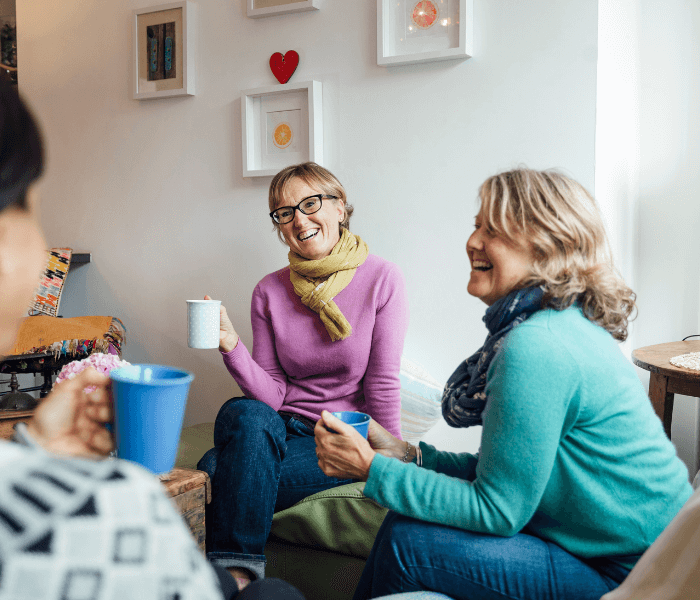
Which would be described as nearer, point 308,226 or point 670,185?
point 308,226

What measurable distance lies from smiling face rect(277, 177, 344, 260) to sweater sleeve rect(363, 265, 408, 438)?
8.4 inches

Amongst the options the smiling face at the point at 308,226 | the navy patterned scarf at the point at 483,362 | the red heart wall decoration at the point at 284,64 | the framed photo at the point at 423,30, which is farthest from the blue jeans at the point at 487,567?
the red heart wall decoration at the point at 284,64

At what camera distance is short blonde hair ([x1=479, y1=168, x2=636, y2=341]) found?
40.9 inches

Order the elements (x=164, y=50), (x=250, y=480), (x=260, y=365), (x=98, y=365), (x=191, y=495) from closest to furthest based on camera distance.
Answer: (x=191, y=495) → (x=98, y=365) → (x=250, y=480) → (x=260, y=365) → (x=164, y=50)

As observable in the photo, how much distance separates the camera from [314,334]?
6.18ft

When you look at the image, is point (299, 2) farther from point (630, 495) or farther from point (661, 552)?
point (661, 552)

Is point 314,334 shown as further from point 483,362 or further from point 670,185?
point 670,185

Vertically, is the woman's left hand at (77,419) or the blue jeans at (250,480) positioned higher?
the woman's left hand at (77,419)

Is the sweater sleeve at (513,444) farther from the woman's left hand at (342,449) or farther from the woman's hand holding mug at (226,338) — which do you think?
the woman's hand holding mug at (226,338)

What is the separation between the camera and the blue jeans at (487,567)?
38.4 inches

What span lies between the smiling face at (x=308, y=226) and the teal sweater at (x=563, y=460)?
3.20ft

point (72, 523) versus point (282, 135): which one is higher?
point (282, 135)

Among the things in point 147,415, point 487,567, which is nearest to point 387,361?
point 487,567

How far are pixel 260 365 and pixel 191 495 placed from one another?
2.25 feet
